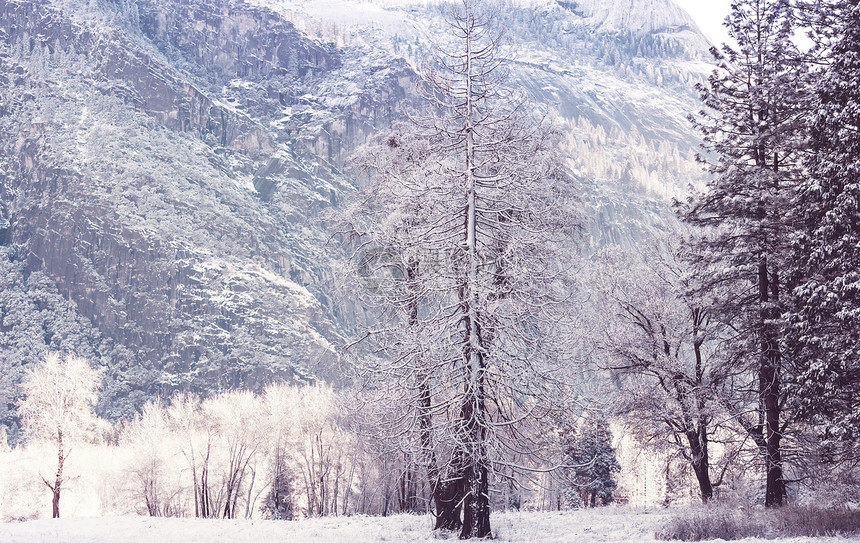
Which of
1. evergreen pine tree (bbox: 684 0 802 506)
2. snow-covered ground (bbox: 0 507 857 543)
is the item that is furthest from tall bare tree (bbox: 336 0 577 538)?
evergreen pine tree (bbox: 684 0 802 506)

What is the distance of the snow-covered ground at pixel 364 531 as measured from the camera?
41.8ft

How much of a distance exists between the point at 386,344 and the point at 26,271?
202557 millimetres

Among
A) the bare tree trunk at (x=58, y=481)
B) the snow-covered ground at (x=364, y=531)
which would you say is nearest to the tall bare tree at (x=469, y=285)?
the snow-covered ground at (x=364, y=531)

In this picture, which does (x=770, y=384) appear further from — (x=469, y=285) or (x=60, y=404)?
(x=60, y=404)

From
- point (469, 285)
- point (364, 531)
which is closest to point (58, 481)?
point (364, 531)

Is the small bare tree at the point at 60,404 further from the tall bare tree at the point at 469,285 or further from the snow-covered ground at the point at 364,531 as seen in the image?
the tall bare tree at the point at 469,285

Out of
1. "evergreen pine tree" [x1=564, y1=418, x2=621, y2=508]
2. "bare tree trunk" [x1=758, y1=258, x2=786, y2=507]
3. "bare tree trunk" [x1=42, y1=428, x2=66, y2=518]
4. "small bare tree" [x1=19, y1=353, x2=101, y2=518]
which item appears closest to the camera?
"bare tree trunk" [x1=758, y1=258, x2=786, y2=507]

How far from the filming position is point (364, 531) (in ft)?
47.4

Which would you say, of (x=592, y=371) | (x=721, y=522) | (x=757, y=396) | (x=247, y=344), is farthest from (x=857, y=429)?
(x=247, y=344)

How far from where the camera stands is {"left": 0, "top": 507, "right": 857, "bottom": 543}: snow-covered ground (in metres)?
12.7

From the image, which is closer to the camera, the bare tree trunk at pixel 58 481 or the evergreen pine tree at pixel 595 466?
the bare tree trunk at pixel 58 481

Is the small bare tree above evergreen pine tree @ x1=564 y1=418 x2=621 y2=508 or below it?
above

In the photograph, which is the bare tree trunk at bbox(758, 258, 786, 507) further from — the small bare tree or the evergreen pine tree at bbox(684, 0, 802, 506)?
the small bare tree

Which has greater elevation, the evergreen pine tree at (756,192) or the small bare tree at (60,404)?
the evergreen pine tree at (756,192)
